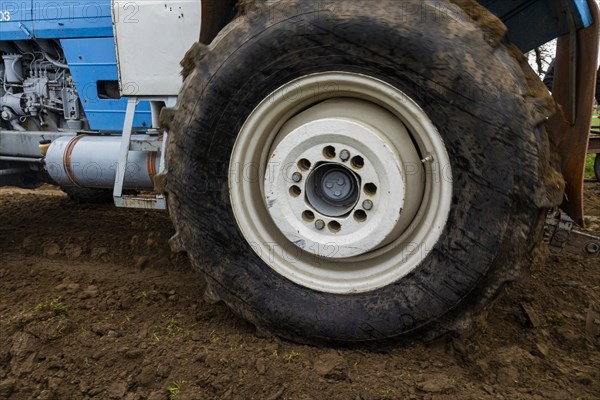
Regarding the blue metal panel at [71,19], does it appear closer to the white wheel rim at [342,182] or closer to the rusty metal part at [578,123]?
the white wheel rim at [342,182]

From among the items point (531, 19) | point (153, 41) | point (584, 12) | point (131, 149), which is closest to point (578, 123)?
point (584, 12)

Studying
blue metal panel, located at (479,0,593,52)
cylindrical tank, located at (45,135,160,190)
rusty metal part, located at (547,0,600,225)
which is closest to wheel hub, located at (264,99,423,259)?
rusty metal part, located at (547,0,600,225)

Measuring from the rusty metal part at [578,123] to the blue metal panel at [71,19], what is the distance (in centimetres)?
280

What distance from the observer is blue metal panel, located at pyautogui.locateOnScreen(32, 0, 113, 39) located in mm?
3490

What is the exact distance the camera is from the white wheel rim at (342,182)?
2092 millimetres

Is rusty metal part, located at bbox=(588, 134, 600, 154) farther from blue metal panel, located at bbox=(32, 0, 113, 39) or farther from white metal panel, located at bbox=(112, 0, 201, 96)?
blue metal panel, located at bbox=(32, 0, 113, 39)

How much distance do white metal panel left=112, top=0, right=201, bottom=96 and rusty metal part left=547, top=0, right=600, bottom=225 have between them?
1922mm

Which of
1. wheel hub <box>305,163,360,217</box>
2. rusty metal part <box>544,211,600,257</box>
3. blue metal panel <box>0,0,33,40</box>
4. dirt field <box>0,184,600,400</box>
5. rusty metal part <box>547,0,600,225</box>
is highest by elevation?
blue metal panel <box>0,0,33,40</box>

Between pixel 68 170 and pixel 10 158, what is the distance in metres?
0.78

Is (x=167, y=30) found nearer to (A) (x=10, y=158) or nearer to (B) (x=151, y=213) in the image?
(A) (x=10, y=158)

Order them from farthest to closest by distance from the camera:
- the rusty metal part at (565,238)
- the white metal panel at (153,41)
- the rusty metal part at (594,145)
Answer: the rusty metal part at (594,145), the white metal panel at (153,41), the rusty metal part at (565,238)

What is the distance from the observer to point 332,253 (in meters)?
2.18

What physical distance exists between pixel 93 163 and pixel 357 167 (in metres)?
1.95

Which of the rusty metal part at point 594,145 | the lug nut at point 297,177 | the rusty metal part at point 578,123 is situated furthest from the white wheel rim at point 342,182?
the rusty metal part at point 594,145
